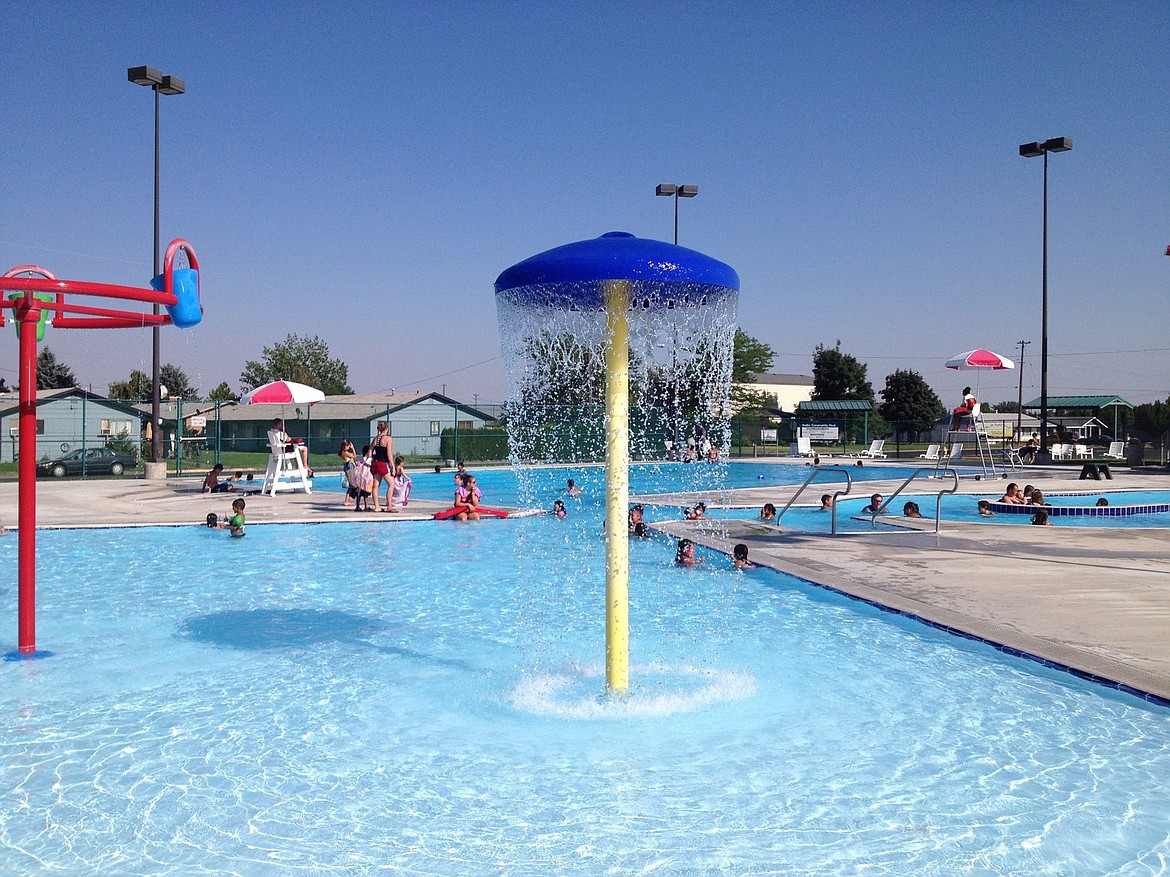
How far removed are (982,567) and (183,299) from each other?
842 cm

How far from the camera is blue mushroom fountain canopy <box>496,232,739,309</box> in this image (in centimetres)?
483

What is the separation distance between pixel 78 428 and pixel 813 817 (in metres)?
47.2

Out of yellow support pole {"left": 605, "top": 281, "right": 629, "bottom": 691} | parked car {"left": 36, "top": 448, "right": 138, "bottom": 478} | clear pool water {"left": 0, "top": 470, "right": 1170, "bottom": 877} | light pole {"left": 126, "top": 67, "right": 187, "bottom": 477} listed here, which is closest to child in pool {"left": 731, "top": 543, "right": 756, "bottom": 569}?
clear pool water {"left": 0, "top": 470, "right": 1170, "bottom": 877}

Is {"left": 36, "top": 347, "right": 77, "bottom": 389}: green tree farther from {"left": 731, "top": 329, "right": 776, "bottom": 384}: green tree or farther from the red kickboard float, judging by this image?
the red kickboard float

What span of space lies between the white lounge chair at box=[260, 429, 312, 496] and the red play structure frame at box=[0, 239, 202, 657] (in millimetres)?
12983

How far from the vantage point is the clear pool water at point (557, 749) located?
13.2 ft

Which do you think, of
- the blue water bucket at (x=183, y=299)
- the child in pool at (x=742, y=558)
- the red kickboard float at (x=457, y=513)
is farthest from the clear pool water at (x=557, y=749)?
the red kickboard float at (x=457, y=513)

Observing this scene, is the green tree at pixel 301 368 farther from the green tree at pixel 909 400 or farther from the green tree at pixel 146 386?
the green tree at pixel 909 400

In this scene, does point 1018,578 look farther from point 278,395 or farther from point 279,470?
point 279,470

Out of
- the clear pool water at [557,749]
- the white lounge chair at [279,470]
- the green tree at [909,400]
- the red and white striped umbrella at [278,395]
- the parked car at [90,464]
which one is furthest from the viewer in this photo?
the green tree at [909,400]

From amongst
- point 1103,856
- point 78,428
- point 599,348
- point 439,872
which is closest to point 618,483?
point 599,348

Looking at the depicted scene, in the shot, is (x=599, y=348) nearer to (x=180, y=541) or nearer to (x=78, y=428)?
(x=180, y=541)

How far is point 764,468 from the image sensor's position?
108ft

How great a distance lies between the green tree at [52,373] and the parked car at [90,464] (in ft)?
183
